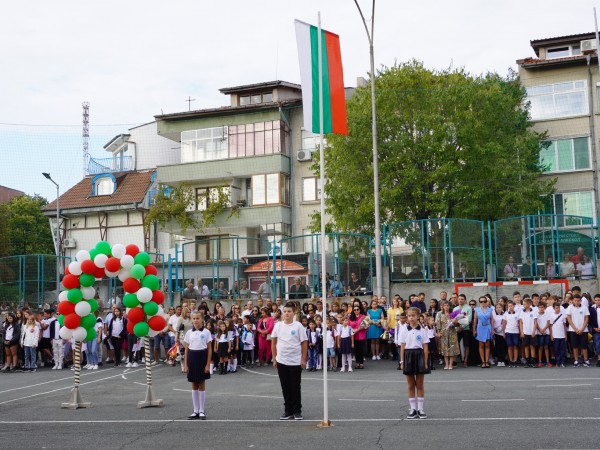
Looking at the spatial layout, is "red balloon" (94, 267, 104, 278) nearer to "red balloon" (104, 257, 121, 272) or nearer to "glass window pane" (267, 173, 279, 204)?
"red balloon" (104, 257, 121, 272)

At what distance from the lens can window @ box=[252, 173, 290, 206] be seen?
152 ft

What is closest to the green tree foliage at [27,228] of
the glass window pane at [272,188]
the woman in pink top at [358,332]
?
the glass window pane at [272,188]

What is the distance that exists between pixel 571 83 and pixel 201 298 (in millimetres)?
23306

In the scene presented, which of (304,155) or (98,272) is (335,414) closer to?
(98,272)

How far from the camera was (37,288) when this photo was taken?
34.6 meters

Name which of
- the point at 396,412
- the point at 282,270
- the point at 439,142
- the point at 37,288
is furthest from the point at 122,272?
the point at 439,142

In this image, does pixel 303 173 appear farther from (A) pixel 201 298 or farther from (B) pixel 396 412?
(B) pixel 396 412

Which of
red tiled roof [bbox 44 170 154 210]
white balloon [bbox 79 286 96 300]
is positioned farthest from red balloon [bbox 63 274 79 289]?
red tiled roof [bbox 44 170 154 210]

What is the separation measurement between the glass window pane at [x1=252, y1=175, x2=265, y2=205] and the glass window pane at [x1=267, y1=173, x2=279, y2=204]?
0.38 m

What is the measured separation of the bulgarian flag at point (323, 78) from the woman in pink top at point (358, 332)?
10656 millimetres

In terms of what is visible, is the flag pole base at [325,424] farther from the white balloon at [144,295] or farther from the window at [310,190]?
the window at [310,190]

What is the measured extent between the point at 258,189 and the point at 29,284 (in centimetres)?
1620

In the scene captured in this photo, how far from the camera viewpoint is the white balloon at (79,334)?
16.8 meters

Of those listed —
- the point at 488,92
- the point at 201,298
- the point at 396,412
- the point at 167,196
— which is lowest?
the point at 396,412
